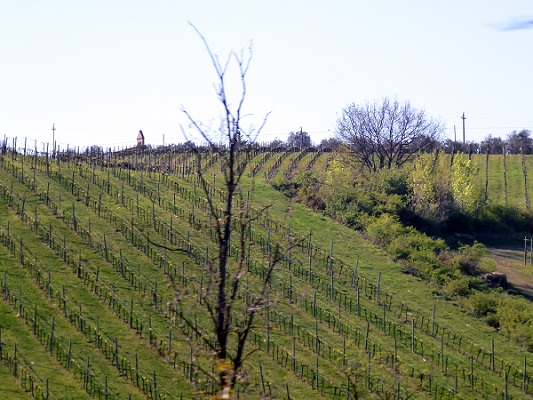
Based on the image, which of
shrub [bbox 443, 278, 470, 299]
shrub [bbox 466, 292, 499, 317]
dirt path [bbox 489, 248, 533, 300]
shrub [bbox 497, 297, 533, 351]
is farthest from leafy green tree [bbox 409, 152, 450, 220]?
shrub [bbox 466, 292, 499, 317]

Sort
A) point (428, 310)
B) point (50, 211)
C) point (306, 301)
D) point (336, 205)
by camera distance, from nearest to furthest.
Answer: point (306, 301) < point (428, 310) < point (50, 211) < point (336, 205)

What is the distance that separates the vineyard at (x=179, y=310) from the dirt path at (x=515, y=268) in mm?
5590

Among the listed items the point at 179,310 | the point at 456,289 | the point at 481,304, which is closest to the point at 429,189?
the point at 456,289

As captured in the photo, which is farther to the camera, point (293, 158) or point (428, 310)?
point (293, 158)

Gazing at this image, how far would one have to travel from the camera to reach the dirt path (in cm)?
4019

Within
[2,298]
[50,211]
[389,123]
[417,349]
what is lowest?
[417,349]

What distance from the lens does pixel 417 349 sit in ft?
98.7

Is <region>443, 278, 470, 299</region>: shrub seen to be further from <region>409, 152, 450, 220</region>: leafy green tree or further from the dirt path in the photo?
<region>409, 152, 450, 220</region>: leafy green tree

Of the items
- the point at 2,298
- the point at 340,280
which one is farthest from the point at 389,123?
the point at 2,298

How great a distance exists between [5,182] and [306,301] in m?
18.6

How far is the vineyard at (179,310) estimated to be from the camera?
2521 cm

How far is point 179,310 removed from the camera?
22.8m

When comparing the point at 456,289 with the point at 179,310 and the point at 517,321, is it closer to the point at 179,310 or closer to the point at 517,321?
the point at 517,321

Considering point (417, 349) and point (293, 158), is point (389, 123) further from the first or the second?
point (417, 349)
